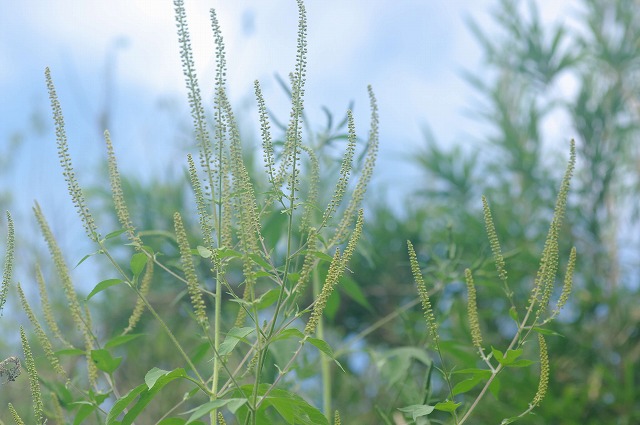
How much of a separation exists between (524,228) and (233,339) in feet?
13.2

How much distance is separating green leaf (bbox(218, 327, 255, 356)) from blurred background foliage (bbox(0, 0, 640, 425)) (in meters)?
3.17

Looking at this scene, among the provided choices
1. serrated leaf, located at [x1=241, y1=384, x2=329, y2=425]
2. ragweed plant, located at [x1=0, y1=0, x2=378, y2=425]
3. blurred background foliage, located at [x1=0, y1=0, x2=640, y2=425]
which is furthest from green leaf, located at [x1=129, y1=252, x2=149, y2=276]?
blurred background foliage, located at [x1=0, y1=0, x2=640, y2=425]

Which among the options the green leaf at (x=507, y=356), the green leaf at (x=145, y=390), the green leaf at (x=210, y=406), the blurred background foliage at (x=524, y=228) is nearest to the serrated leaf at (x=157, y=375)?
the green leaf at (x=145, y=390)

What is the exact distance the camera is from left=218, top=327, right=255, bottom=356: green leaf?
1177 mm

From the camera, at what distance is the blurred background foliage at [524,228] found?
460 cm

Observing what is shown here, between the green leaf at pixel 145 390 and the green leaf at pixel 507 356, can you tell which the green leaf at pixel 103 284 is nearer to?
the green leaf at pixel 145 390

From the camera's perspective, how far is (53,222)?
5.70 m

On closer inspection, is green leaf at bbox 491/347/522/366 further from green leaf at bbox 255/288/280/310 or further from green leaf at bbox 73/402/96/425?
green leaf at bbox 73/402/96/425

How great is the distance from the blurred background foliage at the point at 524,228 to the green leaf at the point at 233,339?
10.4 ft

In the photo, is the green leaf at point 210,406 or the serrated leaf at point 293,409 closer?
the green leaf at point 210,406

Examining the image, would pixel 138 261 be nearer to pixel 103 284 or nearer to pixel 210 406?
pixel 103 284

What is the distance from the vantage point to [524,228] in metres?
5.00

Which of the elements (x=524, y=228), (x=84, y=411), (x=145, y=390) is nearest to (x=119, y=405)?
(x=145, y=390)

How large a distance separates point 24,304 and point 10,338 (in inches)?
210
